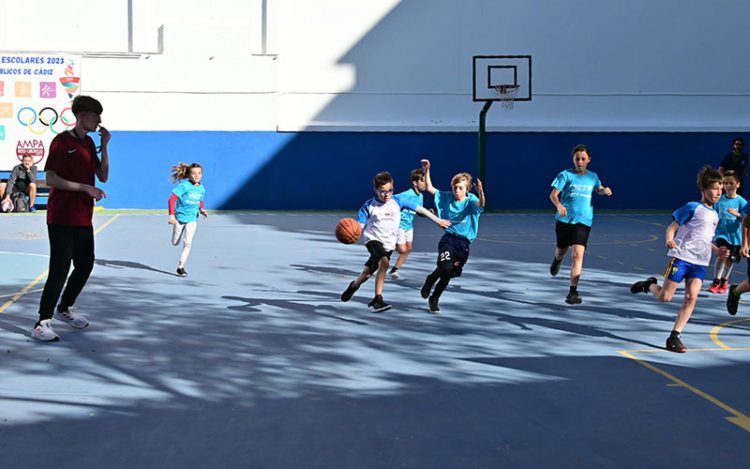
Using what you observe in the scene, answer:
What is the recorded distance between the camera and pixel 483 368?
24.1ft

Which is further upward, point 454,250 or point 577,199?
point 577,199

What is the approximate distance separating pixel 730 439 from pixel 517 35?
22595 mm

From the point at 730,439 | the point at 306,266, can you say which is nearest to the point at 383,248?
the point at 306,266

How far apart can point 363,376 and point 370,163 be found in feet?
65.2

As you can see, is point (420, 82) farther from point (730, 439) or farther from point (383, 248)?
point (730, 439)

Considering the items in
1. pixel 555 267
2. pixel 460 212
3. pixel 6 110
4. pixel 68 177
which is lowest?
pixel 555 267

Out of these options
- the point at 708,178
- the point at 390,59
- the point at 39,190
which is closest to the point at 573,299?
the point at 708,178

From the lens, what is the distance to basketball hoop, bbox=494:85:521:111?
1024 inches

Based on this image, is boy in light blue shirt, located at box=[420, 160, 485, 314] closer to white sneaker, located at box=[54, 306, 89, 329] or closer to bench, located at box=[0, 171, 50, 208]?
white sneaker, located at box=[54, 306, 89, 329]

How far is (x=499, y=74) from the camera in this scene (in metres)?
26.5

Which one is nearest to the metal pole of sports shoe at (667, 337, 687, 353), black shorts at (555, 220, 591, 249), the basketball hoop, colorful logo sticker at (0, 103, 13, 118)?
the basketball hoop

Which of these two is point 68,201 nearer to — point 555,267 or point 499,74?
point 555,267

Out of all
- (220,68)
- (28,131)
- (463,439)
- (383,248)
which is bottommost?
(463,439)

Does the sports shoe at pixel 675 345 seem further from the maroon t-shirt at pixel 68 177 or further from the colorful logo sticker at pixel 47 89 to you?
the colorful logo sticker at pixel 47 89
